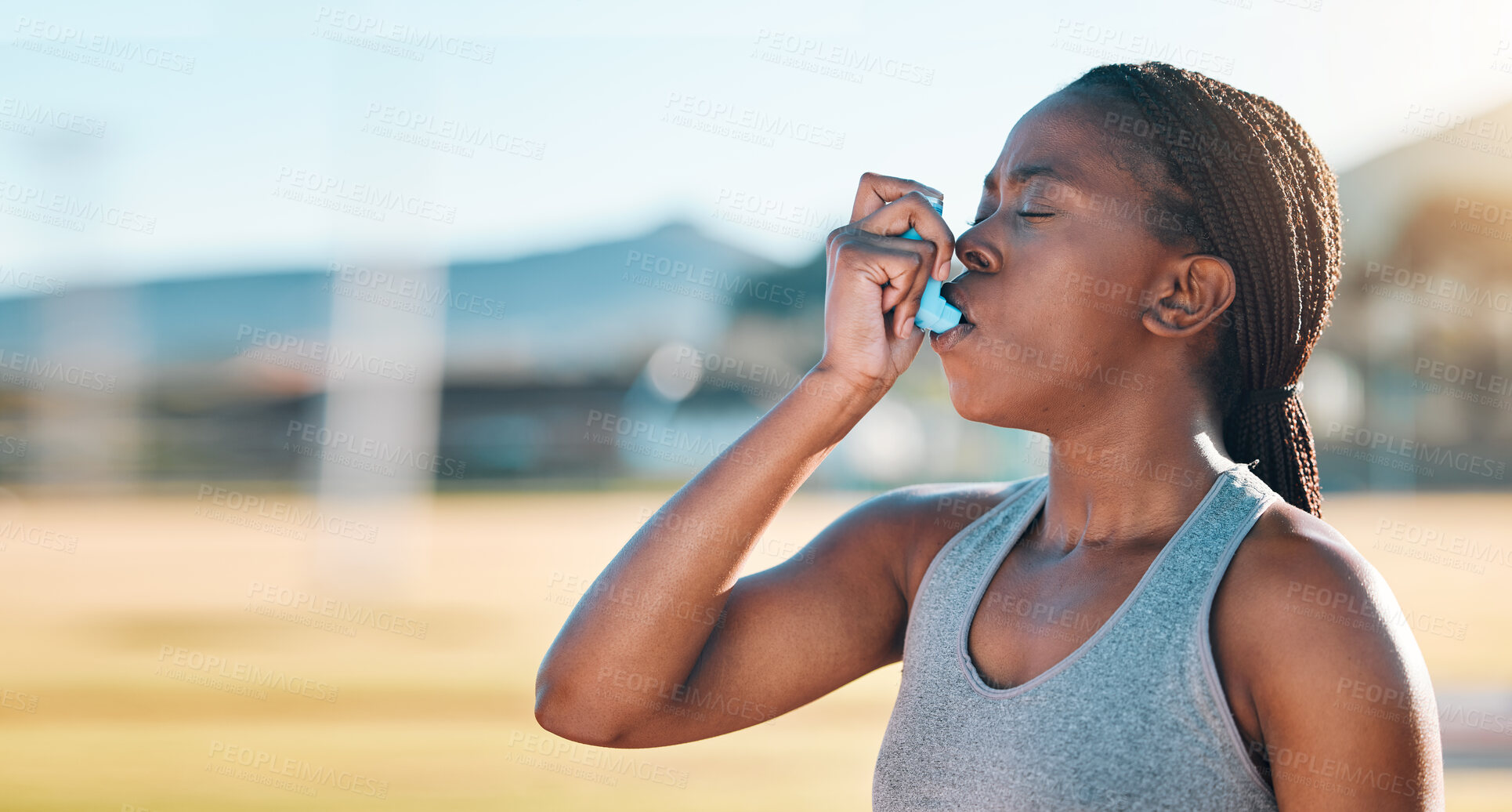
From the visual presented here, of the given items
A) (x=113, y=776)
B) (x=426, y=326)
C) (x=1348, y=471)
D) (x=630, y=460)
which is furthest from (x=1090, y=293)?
(x=630, y=460)

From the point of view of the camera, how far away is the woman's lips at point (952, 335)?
1.86 m

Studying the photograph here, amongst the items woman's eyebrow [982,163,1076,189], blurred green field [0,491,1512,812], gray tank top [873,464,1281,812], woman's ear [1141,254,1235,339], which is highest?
woman's eyebrow [982,163,1076,189]

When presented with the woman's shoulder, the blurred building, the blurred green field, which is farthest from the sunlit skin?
the blurred building

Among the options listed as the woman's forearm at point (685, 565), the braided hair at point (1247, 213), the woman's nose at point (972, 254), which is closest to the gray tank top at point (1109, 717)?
the braided hair at point (1247, 213)

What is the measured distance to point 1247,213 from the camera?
71.6 inches

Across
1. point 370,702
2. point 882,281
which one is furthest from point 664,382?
point 882,281

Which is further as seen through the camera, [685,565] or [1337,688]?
[685,565]

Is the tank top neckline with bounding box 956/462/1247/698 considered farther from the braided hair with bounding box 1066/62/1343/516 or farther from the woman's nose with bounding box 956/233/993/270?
the woman's nose with bounding box 956/233/993/270

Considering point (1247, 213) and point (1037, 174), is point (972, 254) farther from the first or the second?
point (1247, 213)

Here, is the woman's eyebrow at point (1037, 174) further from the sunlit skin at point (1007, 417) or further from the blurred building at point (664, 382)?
the blurred building at point (664, 382)

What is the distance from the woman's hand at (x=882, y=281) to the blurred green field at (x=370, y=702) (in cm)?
378

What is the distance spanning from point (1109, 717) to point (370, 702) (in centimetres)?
659

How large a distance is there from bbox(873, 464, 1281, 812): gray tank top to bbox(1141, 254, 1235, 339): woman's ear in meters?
0.23

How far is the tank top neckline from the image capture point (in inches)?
64.1
